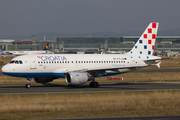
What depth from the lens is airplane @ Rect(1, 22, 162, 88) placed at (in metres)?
34.0

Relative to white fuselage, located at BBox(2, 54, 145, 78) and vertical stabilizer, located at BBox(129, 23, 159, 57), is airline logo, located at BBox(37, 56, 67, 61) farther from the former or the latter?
vertical stabilizer, located at BBox(129, 23, 159, 57)

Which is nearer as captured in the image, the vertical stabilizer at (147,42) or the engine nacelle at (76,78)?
the engine nacelle at (76,78)

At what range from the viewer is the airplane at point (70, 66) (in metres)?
34.0

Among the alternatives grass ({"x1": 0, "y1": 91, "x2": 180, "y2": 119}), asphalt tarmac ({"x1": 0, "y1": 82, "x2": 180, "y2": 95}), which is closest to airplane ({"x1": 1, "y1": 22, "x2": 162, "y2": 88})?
asphalt tarmac ({"x1": 0, "y1": 82, "x2": 180, "y2": 95})

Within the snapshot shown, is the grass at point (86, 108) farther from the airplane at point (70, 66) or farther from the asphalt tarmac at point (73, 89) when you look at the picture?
the airplane at point (70, 66)

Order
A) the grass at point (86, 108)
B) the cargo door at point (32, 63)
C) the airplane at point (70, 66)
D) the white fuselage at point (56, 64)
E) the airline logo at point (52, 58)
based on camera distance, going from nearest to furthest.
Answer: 1. the grass at point (86, 108)
2. the airplane at point (70, 66)
3. the white fuselage at point (56, 64)
4. the cargo door at point (32, 63)
5. the airline logo at point (52, 58)

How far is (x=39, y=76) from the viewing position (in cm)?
3553

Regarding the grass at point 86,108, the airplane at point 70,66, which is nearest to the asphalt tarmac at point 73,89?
the airplane at point 70,66

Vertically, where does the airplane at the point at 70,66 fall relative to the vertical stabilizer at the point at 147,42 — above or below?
below

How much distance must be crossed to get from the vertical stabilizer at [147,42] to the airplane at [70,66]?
124cm

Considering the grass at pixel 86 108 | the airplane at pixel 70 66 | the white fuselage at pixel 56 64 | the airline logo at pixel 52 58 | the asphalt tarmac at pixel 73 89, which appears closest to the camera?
the grass at pixel 86 108

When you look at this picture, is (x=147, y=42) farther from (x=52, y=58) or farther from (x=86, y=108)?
(x=86, y=108)

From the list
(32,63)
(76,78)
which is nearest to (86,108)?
(76,78)

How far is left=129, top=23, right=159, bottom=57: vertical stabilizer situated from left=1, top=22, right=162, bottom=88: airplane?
1.24m
